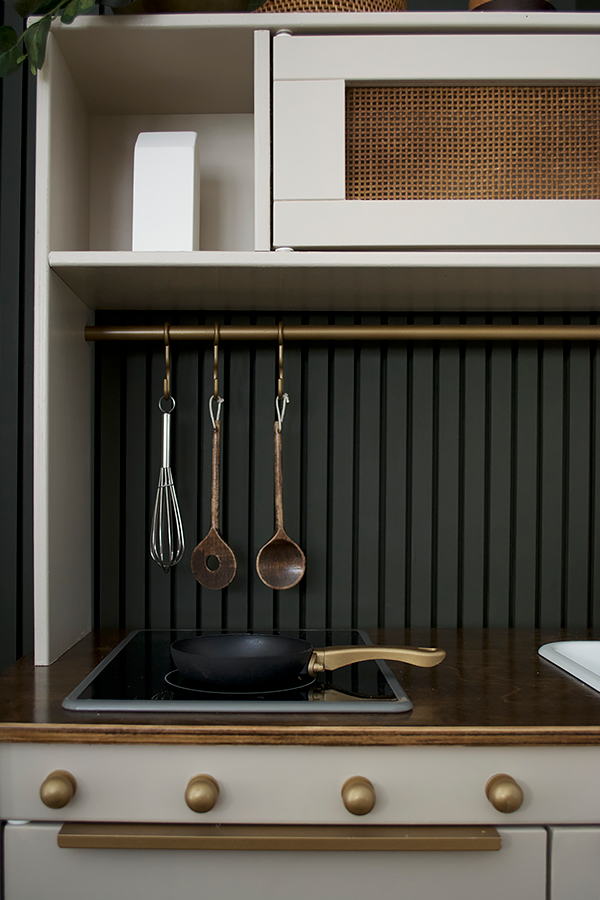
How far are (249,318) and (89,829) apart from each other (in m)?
0.88

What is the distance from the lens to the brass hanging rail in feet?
3.93

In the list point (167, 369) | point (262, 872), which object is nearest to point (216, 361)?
point (167, 369)

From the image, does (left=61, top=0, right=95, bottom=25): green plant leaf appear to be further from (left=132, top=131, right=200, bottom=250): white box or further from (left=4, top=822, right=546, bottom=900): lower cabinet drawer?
(left=4, top=822, right=546, bottom=900): lower cabinet drawer

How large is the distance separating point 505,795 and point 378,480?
63 centimetres

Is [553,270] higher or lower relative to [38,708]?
higher

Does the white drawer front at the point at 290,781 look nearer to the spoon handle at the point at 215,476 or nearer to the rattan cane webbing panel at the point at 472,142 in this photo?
the spoon handle at the point at 215,476

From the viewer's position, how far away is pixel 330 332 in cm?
121

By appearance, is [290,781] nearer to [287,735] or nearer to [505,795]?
[287,735]

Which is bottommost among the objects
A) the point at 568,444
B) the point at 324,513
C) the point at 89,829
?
the point at 89,829

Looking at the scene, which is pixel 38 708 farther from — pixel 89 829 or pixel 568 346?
pixel 568 346

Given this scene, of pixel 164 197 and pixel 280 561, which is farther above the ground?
pixel 164 197

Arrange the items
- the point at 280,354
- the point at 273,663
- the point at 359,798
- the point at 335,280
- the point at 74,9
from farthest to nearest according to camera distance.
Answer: the point at 280,354
the point at 335,280
the point at 74,9
the point at 273,663
the point at 359,798

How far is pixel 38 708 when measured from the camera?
2.72 ft

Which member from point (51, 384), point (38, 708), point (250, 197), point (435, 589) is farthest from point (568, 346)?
point (38, 708)
